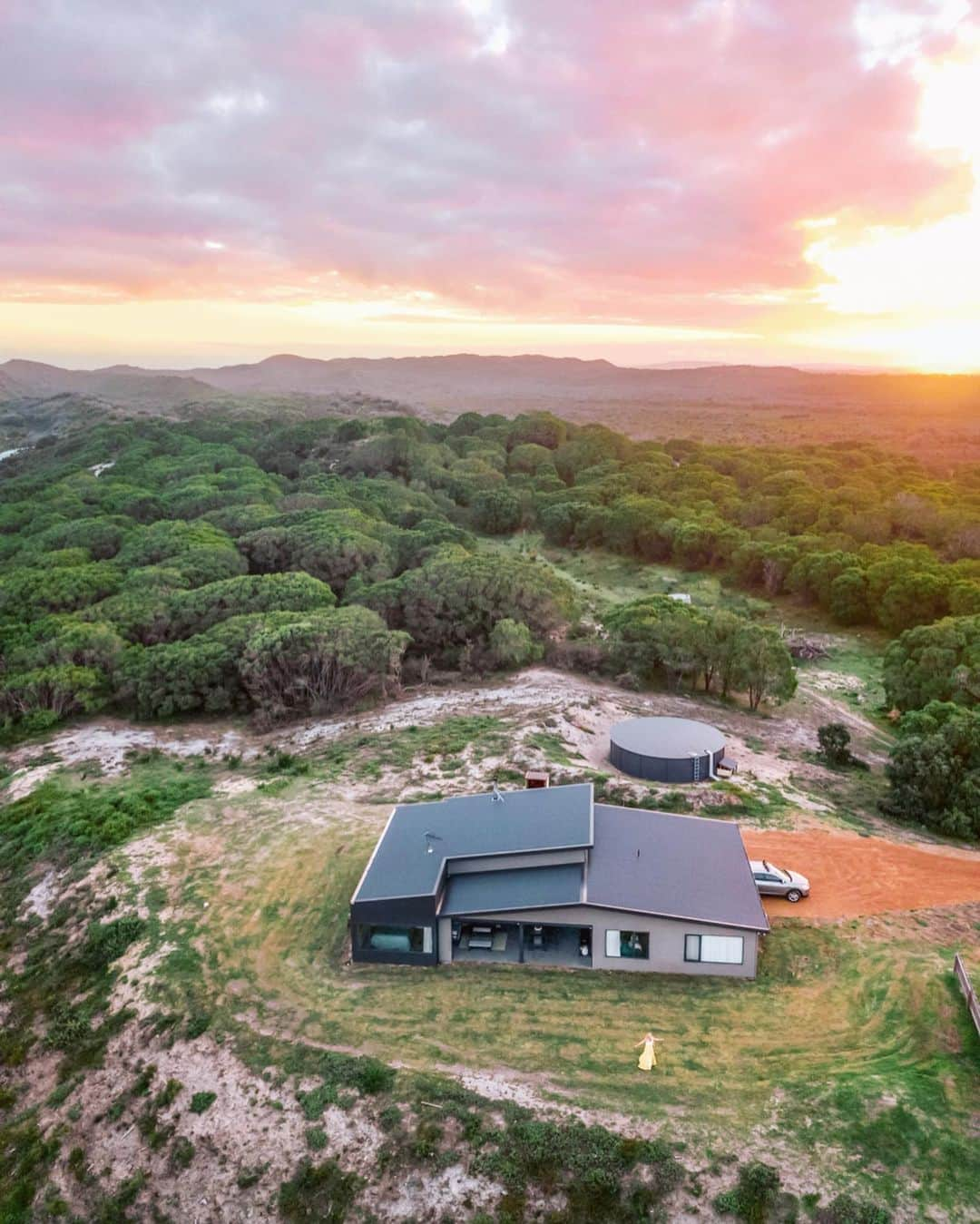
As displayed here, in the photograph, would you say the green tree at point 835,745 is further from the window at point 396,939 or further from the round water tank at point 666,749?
the window at point 396,939

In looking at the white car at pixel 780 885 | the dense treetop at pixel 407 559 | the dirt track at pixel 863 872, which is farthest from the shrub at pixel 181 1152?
the dense treetop at pixel 407 559

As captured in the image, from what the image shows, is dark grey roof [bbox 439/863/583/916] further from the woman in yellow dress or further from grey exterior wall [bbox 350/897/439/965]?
the woman in yellow dress

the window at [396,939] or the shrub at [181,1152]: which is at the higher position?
the window at [396,939]

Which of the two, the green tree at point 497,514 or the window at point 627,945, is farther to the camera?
the green tree at point 497,514

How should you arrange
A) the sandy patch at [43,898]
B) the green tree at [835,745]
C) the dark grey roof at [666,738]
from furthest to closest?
the green tree at [835,745] < the dark grey roof at [666,738] < the sandy patch at [43,898]

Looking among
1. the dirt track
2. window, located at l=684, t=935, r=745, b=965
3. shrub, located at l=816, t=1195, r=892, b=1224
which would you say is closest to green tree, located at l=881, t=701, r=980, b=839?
the dirt track

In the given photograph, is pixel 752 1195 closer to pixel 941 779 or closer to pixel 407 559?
pixel 941 779
